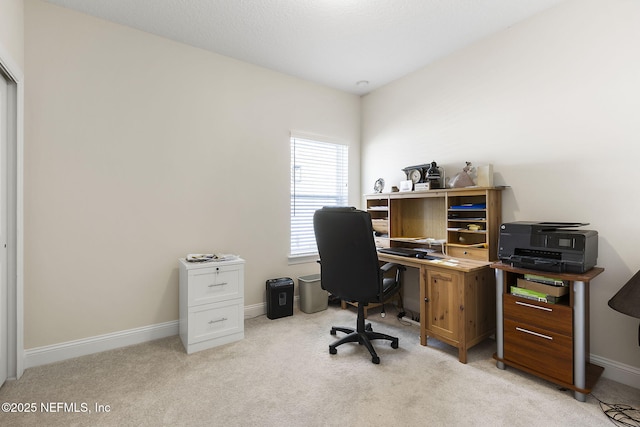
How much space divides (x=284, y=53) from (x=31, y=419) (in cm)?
337

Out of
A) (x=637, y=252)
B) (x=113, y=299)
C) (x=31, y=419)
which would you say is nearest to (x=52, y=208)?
A: (x=113, y=299)

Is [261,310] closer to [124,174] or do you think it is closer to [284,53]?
[124,174]

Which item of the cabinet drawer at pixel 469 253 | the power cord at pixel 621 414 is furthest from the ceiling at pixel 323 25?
the power cord at pixel 621 414

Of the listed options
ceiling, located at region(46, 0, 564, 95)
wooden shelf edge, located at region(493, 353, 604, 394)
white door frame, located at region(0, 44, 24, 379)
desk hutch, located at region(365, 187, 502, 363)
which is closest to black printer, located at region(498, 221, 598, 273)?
desk hutch, located at region(365, 187, 502, 363)

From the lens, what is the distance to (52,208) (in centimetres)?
232

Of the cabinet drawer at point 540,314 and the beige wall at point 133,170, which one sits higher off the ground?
the beige wall at point 133,170

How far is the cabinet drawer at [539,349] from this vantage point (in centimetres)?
187

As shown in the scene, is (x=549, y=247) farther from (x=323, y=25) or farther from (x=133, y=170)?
(x=133, y=170)

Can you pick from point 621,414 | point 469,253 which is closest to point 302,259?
point 469,253

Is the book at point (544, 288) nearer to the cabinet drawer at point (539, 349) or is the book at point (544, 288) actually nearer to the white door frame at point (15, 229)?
the cabinet drawer at point (539, 349)

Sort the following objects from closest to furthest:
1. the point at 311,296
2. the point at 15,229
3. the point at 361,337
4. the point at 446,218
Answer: the point at 15,229, the point at 361,337, the point at 446,218, the point at 311,296

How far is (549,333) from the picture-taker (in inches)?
76.4

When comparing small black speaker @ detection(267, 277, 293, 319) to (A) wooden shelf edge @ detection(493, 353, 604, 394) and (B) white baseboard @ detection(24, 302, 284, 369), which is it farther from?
(A) wooden shelf edge @ detection(493, 353, 604, 394)

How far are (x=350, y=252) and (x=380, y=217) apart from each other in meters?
1.58
